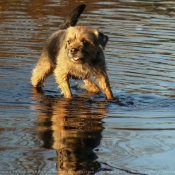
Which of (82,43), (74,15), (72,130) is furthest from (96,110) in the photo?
(74,15)

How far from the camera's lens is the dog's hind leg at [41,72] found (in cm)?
989

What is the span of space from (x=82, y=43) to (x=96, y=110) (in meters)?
0.87

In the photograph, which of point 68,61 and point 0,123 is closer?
point 0,123

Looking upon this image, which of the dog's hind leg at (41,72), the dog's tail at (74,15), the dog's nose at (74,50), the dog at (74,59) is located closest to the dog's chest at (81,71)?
the dog at (74,59)

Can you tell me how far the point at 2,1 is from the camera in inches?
721

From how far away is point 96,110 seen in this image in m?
8.16

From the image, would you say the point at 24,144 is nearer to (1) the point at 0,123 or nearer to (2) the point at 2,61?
(1) the point at 0,123

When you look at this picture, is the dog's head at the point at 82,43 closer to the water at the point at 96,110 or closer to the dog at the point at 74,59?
the dog at the point at 74,59

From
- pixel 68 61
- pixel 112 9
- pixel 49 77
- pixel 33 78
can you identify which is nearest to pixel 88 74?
pixel 68 61

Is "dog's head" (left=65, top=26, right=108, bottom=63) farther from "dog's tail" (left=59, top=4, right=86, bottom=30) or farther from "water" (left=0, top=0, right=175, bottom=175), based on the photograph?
"dog's tail" (left=59, top=4, right=86, bottom=30)

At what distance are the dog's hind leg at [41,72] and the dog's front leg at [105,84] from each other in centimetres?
110

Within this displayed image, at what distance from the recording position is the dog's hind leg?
9891 mm

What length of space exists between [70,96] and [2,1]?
32.1 ft

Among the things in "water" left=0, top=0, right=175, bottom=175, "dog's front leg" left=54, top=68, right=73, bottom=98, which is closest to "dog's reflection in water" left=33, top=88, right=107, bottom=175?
"water" left=0, top=0, right=175, bottom=175
